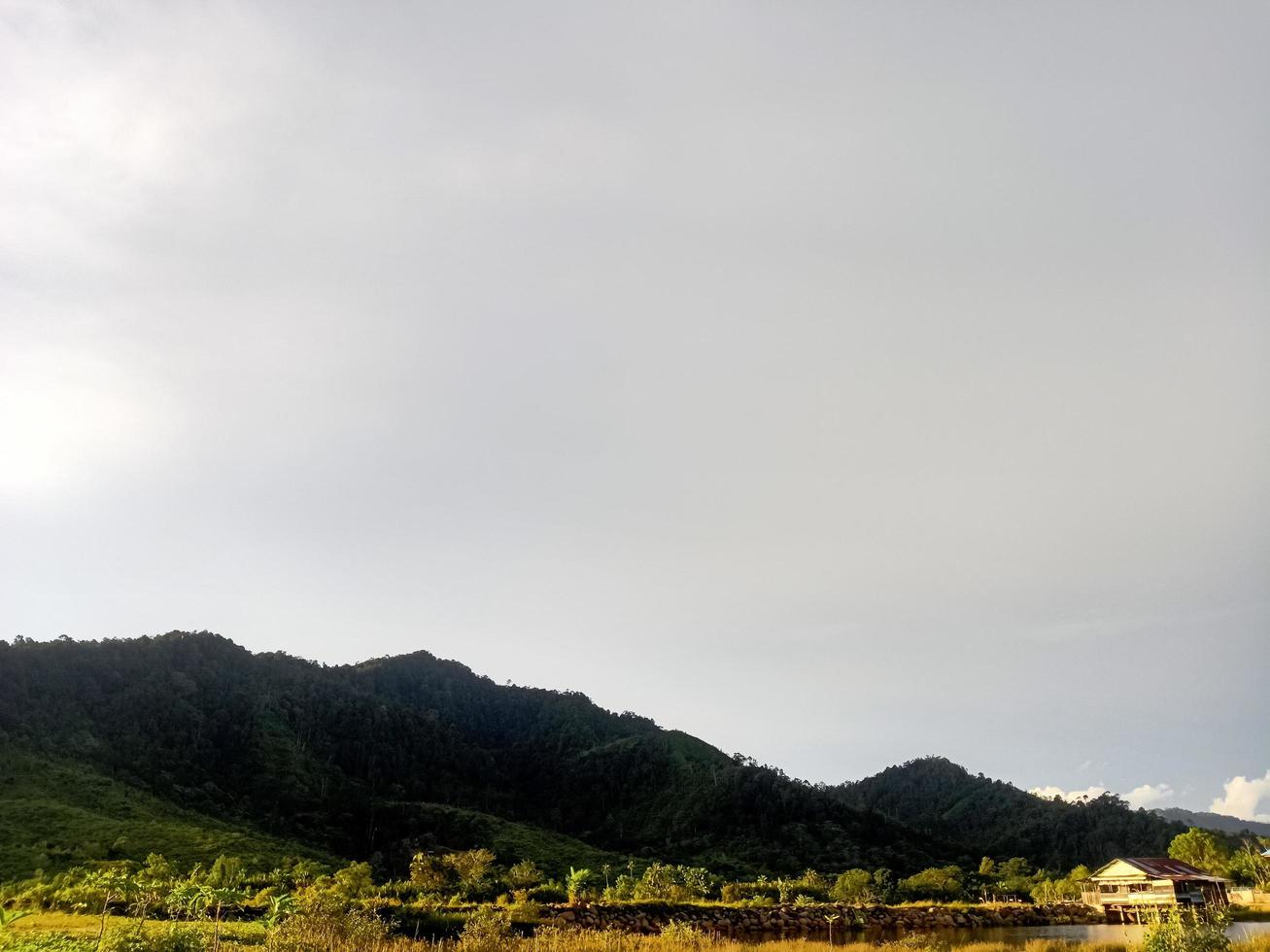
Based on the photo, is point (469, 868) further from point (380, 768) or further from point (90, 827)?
point (380, 768)

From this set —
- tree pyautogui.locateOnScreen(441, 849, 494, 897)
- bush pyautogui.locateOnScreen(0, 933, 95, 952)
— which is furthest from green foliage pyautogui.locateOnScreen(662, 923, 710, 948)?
tree pyautogui.locateOnScreen(441, 849, 494, 897)

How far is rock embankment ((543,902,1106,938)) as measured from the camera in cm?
3912

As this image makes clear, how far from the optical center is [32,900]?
34000 mm

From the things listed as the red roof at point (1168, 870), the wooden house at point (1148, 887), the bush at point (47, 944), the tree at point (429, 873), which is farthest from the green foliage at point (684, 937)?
the red roof at point (1168, 870)

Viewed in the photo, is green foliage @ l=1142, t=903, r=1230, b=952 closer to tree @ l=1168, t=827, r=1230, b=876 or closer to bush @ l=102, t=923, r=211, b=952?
bush @ l=102, t=923, r=211, b=952

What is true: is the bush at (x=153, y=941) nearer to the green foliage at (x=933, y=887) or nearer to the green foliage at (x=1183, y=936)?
the green foliage at (x=1183, y=936)

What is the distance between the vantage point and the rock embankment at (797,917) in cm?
3912

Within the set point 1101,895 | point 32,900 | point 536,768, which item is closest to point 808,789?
point 536,768

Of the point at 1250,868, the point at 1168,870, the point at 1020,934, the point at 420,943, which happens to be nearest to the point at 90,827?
the point at 420,943

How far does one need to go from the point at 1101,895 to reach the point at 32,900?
67.1 metres

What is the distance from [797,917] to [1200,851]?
2300 inches

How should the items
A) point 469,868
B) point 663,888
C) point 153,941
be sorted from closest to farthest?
1. point 153,941
2. point 663,888
3. point 469,868

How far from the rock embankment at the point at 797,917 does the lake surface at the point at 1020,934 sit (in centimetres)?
185

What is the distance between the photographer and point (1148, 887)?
181ft
